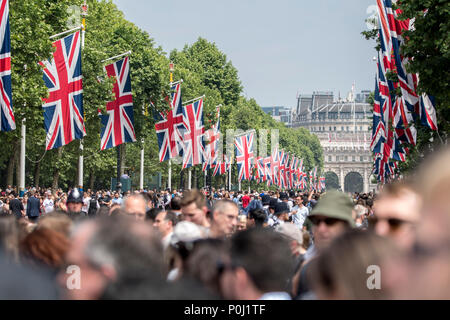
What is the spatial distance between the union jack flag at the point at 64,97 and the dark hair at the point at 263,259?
2039 cm

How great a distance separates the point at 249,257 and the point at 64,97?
21458mm

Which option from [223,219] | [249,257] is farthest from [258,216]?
[249,257]

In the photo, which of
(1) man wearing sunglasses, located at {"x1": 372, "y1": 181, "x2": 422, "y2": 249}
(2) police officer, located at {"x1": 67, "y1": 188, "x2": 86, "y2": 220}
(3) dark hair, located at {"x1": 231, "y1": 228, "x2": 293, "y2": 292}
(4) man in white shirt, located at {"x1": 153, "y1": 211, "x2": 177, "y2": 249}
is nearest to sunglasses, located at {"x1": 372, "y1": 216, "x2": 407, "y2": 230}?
(1) man wearing sunglasses, located at {"x1": 372, "y1": 181, "x2": 422, "y2": 249}

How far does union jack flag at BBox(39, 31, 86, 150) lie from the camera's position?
2517cm

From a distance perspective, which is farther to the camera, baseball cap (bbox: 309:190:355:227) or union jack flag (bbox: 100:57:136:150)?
union jack flag (bbox: 100:57:136:150)

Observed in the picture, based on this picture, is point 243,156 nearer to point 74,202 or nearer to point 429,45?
point 429,45

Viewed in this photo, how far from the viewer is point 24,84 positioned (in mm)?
32594

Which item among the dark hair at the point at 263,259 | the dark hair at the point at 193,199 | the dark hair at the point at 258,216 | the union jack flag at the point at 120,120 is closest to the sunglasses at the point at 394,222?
the dark hair at the point at 263,259

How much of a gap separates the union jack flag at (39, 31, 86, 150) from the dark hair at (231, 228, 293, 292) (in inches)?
803

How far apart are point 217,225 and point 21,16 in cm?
2714

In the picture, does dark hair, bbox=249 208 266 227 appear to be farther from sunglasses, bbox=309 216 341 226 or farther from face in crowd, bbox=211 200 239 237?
sunglasses, bbox=309 216 341 226

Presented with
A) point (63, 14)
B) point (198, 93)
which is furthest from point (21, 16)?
point (198, 93)

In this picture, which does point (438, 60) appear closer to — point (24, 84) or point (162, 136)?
point (24, 84)

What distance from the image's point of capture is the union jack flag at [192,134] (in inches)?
1670
